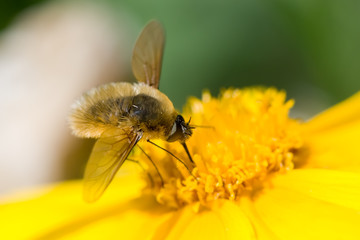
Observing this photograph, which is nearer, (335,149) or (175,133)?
(175,133)

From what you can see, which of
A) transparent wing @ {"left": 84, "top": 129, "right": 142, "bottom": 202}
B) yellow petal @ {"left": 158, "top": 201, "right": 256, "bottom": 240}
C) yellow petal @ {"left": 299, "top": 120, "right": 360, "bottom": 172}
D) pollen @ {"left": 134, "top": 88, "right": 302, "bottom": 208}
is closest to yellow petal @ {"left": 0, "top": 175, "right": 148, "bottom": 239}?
pollen @ {"left": 134, "top": 88, "right": 302, "bottom": 208}

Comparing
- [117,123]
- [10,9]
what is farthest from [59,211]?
[10,9]

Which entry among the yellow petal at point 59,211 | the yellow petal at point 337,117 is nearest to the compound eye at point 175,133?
the yellow petal at point 59,211

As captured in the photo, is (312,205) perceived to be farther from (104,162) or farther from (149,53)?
(149,53)

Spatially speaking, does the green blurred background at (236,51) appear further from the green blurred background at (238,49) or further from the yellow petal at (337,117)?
the yellow petal at (337,117)

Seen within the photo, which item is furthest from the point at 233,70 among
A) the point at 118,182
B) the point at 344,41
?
the point at 118,182

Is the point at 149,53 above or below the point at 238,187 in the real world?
above

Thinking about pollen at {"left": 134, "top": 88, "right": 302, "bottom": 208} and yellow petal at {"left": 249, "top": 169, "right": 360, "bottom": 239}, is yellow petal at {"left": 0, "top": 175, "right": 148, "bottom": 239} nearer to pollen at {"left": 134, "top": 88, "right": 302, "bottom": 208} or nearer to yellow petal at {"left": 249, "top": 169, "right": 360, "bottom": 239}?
pollen at {"left": 134, "top": 88, "right": 302, "bottom": 208}

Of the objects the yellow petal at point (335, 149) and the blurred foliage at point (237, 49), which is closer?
the yellow petal at point (335, 149)
